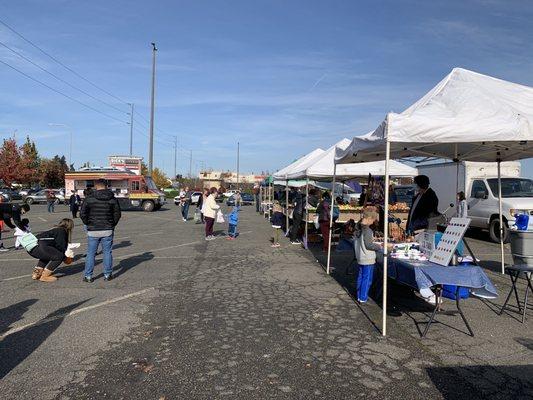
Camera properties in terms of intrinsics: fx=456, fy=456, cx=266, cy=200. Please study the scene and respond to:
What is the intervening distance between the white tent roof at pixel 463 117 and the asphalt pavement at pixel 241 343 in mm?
2342

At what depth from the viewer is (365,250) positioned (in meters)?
6.38

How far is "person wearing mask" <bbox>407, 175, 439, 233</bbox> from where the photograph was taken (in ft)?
23.3

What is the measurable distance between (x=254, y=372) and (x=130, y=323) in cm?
223

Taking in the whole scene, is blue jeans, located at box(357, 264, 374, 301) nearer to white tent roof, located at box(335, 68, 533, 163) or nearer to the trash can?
white tent roof, located at box(335, 68, 533, 163)

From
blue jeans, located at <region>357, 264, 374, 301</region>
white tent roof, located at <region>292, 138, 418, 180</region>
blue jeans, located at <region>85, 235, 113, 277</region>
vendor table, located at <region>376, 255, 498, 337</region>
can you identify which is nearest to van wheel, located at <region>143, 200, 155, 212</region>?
white tent roof, located at <region>292, 138, 418, 180</region>

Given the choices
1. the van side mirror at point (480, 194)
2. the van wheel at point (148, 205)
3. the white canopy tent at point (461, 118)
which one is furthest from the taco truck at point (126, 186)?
the white canopy tent at point (461, 118)

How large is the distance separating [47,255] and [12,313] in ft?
7.34

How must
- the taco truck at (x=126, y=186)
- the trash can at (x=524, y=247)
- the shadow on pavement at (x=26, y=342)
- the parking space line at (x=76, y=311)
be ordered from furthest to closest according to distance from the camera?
the taco truck at (x=126, y=186) → the trash can at (x=524, y=247) → the parking space line at (x=76, y=311) → the shadow on pavement at (x=26, y=342)

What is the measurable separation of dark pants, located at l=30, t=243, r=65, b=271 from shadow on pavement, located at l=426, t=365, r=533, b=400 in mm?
6726

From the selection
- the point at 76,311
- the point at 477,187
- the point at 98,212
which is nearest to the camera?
the point at 76,311

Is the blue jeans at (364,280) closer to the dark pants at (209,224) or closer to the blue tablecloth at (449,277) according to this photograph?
the blue tablecloth at (449,277)

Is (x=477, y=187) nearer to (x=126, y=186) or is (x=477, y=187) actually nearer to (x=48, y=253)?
(x=48, y=253)

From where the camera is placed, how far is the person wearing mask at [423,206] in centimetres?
709

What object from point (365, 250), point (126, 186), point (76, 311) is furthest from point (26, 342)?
point (126, 186)
